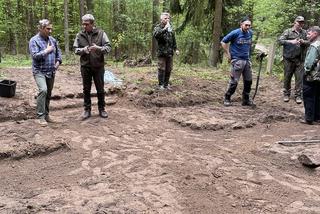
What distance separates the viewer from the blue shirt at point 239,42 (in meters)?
9.38

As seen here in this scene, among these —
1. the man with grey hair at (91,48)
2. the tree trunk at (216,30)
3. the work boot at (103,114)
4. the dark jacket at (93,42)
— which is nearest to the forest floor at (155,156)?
the work boot at (103,114)

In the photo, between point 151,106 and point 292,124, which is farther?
point 151,106

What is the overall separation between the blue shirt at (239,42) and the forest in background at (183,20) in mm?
5975

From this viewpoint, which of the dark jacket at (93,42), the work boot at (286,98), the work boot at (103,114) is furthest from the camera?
the work boot at (286,98)

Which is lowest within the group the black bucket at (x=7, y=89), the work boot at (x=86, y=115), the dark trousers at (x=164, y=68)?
the work boot at (x=86, y=115)

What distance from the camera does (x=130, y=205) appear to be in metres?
4.66

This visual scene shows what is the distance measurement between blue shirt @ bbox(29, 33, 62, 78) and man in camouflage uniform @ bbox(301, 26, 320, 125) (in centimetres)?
510

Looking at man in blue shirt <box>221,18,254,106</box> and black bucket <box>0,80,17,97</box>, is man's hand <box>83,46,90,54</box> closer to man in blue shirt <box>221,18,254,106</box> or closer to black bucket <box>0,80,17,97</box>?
black bucket <box>0,80,17,97</box>

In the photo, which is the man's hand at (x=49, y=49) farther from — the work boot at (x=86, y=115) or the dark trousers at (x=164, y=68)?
the dark trousers at (x=164, y=68)

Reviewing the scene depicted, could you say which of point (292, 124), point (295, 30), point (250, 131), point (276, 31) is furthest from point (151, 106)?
point (276, 31)

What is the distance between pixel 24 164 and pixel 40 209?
5.80ft

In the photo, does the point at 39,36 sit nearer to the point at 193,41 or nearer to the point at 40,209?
the point at 40,209

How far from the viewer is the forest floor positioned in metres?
4.84

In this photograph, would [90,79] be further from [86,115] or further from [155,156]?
[155,156]
